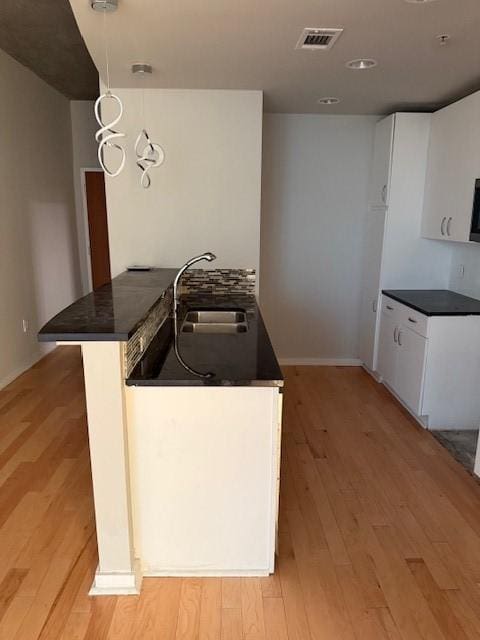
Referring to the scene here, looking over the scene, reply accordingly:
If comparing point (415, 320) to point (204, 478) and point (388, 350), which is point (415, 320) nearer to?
point (388, 350)

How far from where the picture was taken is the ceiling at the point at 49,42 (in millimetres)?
3080

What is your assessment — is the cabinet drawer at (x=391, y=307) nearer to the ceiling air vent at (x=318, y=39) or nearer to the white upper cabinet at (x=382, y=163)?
the white upper cabinet at (x=382, y=163)

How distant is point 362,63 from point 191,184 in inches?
57.9

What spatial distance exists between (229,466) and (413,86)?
301 cm

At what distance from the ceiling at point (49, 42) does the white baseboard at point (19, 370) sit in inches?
109

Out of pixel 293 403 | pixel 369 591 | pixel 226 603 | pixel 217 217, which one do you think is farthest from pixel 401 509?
pixel 217 217

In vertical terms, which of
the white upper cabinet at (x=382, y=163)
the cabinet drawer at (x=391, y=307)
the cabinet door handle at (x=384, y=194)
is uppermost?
the white upper cabinet at (x=382, y=163)

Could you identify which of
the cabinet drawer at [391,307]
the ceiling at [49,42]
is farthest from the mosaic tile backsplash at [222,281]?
the ceiling at [49,42]

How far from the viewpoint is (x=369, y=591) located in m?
1.96

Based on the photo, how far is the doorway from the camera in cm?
562

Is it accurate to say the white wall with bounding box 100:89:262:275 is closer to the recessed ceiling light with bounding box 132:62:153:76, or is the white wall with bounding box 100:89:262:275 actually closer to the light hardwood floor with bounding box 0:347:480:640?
the recessed ceiling light with bounding box 132:62:153:76

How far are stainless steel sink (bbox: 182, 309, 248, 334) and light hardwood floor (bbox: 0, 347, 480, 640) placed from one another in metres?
0.92

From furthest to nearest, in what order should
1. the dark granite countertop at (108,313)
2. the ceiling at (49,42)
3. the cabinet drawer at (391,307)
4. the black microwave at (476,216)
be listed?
the cabinet drawer at (391,307), the black microwave at (476,216), the ceiling at (49,42), the dark granite countertop at (108,313)

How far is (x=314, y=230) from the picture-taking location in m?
4.64
